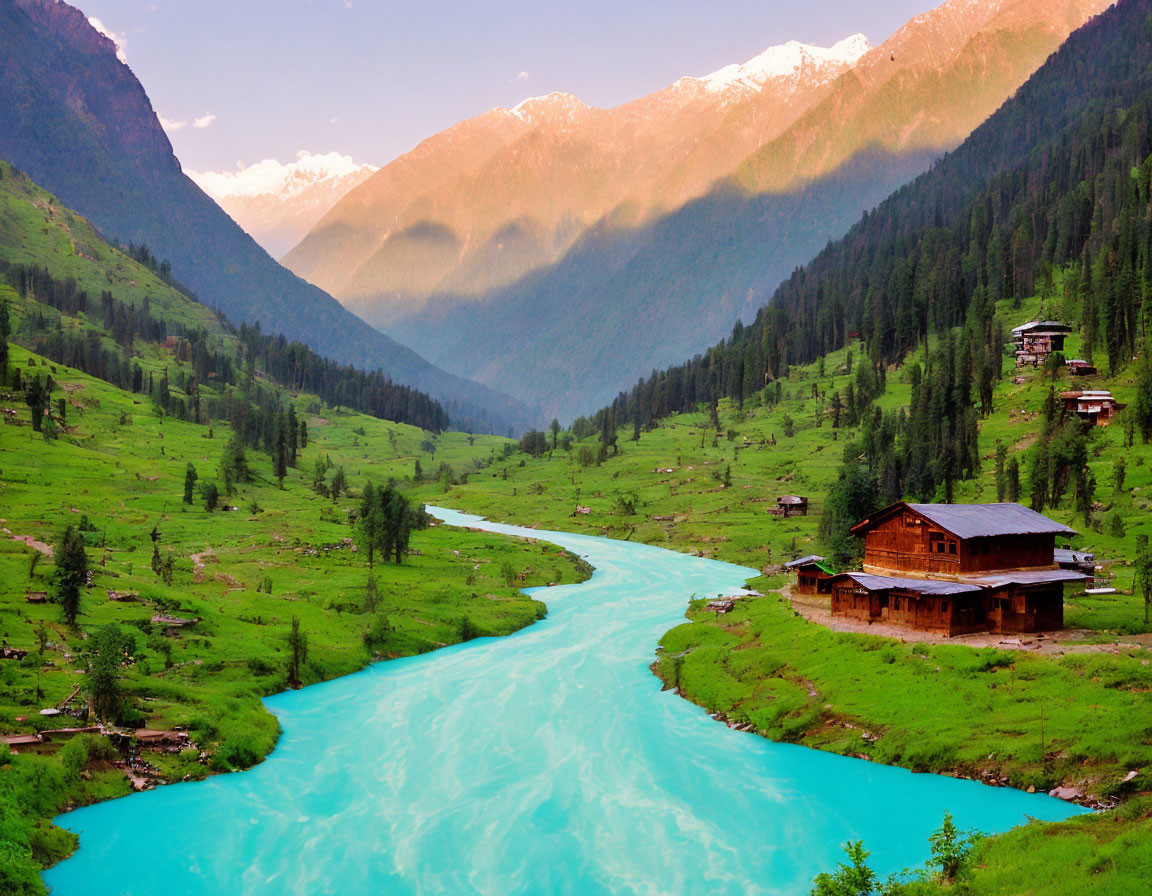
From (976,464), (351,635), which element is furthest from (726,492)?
(351,635)

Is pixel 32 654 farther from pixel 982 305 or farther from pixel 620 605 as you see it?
pixel 982 305

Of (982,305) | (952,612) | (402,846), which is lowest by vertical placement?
(402,846)

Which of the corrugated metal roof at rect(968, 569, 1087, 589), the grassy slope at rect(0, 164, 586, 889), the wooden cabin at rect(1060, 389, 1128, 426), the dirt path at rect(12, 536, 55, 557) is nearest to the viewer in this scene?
the grassy slope at rect(0, 164, 586, 889)

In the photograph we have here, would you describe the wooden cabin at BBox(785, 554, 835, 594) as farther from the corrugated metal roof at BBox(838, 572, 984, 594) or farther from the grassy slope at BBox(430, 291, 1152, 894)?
the corrugated metal roof at BBox(838, 572, 984, 594)

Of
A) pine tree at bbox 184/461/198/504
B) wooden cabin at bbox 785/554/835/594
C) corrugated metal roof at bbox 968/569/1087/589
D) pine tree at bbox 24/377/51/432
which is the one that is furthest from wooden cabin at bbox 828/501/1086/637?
pine tree at bbox 24/377/51/432

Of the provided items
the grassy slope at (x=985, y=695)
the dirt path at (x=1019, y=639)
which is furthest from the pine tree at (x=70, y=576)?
the dirt path at (x=1019, y=639)

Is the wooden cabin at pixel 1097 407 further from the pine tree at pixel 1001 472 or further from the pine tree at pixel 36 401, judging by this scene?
the pine tree at pixel 36 401
